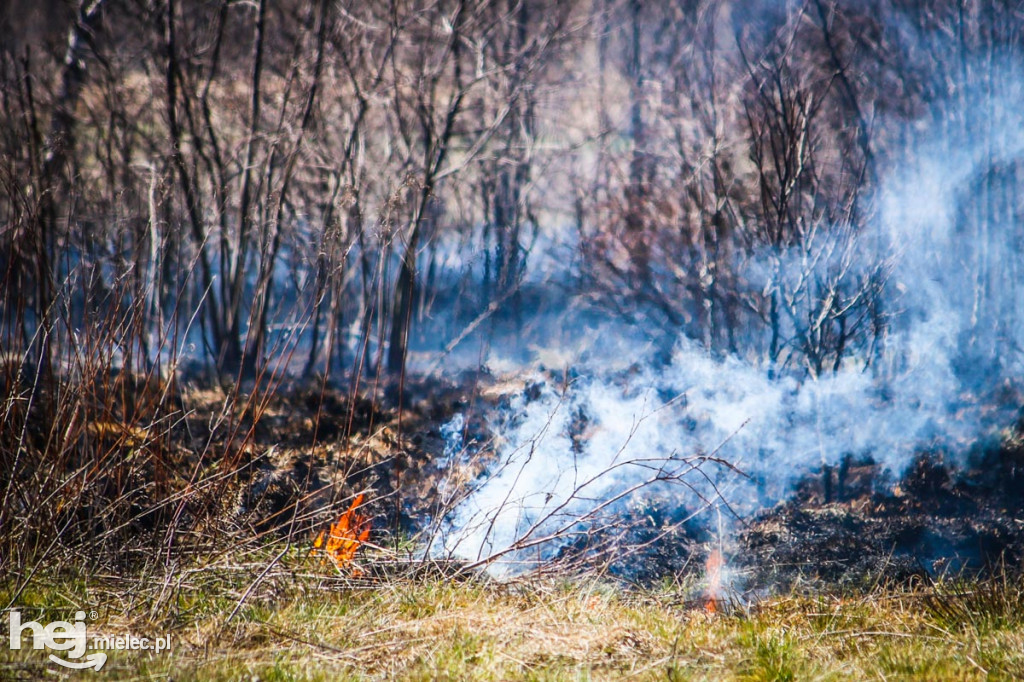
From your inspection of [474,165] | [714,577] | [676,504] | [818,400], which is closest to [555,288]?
[474,165]

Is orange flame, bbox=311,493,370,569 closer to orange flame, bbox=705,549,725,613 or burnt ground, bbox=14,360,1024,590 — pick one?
burnt ground, bbox=14,360,1024,590

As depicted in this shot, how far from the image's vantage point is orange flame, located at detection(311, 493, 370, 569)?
2.81m

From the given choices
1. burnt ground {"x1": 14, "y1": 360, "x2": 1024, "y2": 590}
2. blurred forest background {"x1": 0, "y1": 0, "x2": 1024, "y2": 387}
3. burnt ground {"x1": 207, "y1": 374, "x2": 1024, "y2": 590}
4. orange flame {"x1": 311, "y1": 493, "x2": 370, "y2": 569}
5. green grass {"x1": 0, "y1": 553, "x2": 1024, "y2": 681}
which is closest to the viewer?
green grass {"x1": 0, "y1": 553, "x2": 1024, "y2": 681}

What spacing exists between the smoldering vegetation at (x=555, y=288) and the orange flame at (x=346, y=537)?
22 centimetres

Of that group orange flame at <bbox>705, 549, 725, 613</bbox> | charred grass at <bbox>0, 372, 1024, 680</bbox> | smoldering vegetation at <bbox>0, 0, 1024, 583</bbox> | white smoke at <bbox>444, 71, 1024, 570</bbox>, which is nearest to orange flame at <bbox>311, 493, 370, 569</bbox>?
charred grass at <bbox>0, 372, 1024, 680</bbox>

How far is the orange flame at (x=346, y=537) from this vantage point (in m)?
2.81

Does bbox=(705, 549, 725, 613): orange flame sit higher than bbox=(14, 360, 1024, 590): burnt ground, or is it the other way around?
bbox=(14, 360, 1024, 590): burnt ground

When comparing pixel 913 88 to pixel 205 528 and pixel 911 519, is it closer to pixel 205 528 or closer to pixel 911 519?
pixel 911 519

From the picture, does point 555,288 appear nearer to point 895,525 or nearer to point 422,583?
point 422,583

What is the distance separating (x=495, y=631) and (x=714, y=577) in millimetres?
1339

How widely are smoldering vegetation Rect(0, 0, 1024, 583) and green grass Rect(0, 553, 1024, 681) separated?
26 centimetres

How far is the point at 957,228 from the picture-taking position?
3.21m

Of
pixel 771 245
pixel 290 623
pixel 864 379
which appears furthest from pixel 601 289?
pixel 290 623

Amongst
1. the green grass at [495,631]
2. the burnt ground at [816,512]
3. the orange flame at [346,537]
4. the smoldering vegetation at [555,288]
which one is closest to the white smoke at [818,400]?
the smoldering vegetation at [555,288]
